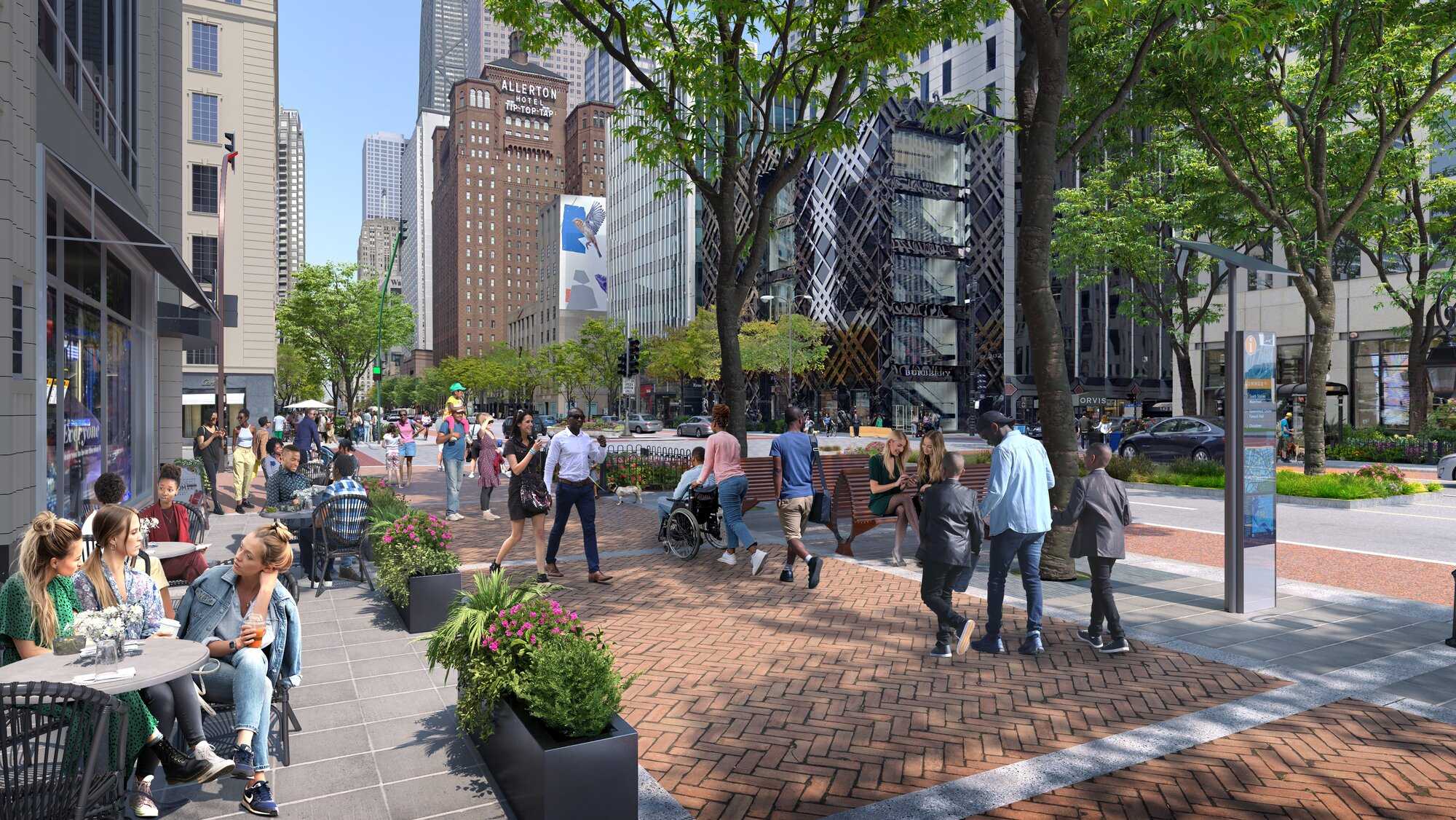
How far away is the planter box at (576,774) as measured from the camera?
353 cm

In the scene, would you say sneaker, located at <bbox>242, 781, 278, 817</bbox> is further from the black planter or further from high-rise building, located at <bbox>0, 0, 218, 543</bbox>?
high-rise building, located at <bbox>0, 0, 218, 543</bbox>

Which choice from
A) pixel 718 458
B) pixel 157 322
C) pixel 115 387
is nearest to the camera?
pixel 718 458

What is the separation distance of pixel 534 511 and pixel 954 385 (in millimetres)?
60612

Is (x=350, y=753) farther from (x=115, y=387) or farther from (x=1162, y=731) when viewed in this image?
(x=115, y=387)

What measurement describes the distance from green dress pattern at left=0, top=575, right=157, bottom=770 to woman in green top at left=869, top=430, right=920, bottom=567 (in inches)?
304

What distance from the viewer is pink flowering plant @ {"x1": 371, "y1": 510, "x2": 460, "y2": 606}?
7168mm

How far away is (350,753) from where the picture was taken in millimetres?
4633

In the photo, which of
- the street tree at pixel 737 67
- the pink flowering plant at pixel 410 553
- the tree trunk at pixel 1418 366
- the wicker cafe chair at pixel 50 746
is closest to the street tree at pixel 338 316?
the street tree at pixel 737 67

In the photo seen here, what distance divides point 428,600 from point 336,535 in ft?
7.55

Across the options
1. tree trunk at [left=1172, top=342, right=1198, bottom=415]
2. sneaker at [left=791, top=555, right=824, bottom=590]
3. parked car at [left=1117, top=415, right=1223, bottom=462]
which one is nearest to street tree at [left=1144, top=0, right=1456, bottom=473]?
parked car at [left=1117, top=415, right=1223, bottom=462]

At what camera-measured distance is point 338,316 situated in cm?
4475

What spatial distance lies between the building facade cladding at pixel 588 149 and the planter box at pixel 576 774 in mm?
161713

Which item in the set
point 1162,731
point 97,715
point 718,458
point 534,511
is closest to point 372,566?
point 534,511

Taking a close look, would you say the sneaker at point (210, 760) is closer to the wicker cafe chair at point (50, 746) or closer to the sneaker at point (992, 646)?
the wicker cafe chair at point (50, 746)
